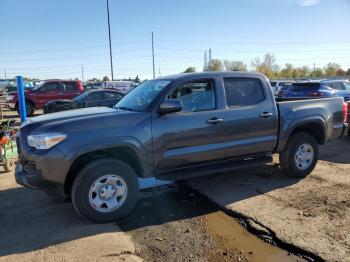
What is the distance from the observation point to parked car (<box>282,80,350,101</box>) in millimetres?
16156

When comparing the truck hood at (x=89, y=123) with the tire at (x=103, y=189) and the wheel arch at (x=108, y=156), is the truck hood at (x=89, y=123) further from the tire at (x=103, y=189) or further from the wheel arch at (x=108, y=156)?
the tire at (x=103, y=189)

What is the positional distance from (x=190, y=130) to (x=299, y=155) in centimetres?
243

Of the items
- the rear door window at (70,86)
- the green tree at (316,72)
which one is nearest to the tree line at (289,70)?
the green tree at (316,72)

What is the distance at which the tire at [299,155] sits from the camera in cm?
637

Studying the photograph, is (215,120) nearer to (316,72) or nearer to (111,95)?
(111,95)

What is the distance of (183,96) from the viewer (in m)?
5.33

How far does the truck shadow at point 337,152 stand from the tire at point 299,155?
4.86ft

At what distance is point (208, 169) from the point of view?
5406 mm

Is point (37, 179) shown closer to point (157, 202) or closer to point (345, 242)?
point (157, 202)

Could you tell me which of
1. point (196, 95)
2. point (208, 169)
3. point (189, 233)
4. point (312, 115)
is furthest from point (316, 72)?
point (189, 233)

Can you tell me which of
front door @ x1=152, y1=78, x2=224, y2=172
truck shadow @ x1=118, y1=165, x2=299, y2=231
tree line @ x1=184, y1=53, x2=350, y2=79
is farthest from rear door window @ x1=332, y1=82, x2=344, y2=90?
tree line @ x1=184, y1=53, x2=350, y2=79

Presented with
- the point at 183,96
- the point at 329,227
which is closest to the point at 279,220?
the point at 329,227

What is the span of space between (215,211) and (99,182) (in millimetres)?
1671

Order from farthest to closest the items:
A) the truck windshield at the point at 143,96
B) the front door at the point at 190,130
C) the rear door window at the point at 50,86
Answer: the rear door window at the point at 50,86, the truck windshield at the point at 143,96, the front door at the point at 190,130
